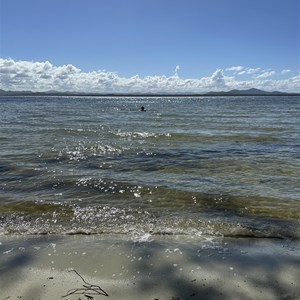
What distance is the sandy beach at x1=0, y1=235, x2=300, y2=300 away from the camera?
14.3 ft

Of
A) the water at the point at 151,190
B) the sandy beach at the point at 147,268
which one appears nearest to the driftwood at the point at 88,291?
the sandy beach at the point at 147,268

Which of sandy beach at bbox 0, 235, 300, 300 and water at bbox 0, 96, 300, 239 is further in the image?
water at bbox 0, 96, 300, 239

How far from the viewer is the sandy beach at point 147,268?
14.3ft

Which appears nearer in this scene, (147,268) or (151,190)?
(147,268)

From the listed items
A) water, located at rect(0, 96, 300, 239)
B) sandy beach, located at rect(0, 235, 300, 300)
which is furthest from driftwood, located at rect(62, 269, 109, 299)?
water, located at rect(0, 96, 300, 239)

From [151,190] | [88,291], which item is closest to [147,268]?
[88,291]

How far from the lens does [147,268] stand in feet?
16.4

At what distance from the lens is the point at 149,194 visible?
9.36 metres

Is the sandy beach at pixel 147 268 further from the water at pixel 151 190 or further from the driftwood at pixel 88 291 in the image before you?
the water at pixel 151 190

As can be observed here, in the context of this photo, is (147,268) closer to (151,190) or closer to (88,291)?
(88,291)

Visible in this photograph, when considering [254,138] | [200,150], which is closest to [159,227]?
[200,150]

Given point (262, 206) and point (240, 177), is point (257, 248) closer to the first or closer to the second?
point (262, 206)

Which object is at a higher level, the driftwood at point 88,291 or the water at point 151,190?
the driftwood at point 88,291

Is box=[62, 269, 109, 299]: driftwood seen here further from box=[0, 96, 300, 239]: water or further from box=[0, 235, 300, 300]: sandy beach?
box=[0, 96, 300, 239]: water
